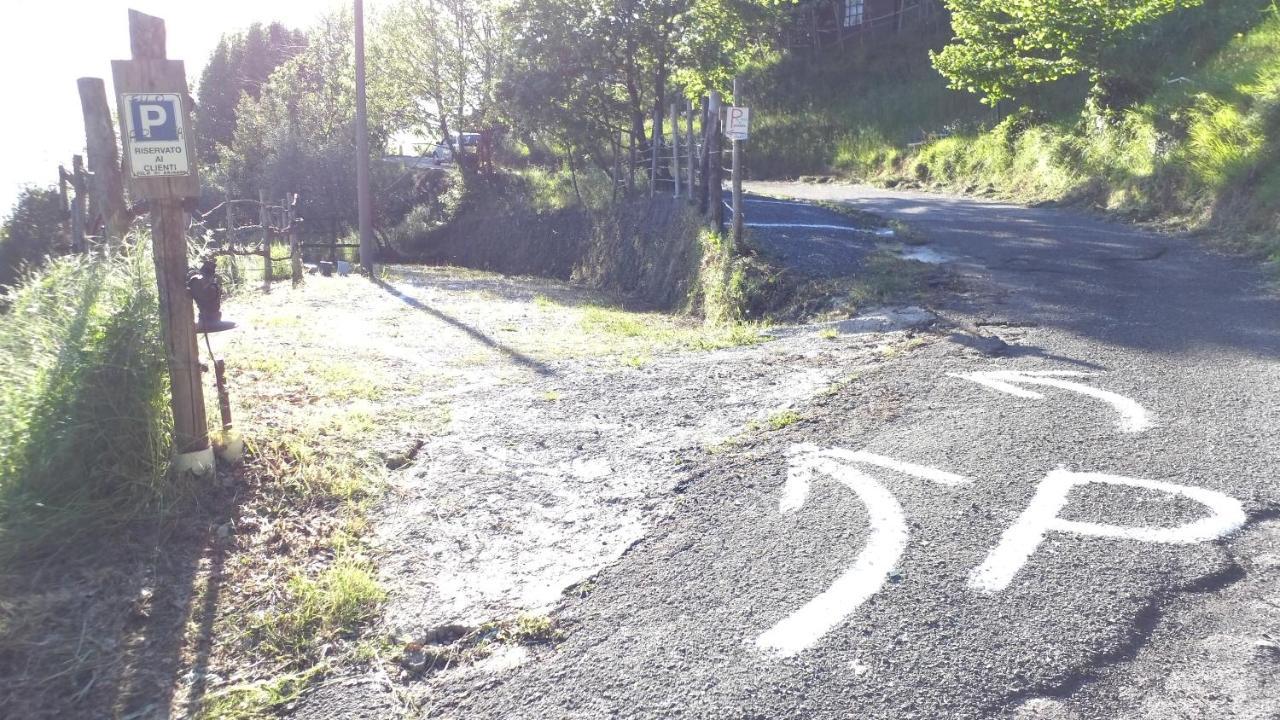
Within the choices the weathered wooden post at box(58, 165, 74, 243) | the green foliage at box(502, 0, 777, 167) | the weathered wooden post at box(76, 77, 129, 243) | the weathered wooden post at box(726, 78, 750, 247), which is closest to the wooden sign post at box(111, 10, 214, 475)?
the weathered wooden post at box(76, 77, 129, 243)

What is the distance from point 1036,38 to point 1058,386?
14.7 metres

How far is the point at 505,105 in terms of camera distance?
2178 cm

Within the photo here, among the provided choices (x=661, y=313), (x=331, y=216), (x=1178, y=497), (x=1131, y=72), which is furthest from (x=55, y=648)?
(x=331, y=216)

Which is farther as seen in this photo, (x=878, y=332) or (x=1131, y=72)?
(x=1131, y=72)

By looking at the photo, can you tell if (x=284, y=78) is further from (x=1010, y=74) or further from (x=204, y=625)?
(x=204, y=625)

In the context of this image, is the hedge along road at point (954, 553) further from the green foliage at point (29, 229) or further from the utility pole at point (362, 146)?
the green foliage at point (29, 229)

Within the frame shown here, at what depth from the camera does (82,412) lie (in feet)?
15.9

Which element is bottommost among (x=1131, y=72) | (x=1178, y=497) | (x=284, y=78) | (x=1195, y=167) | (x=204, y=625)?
(x=204, y=625)

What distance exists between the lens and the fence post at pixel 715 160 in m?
12.7

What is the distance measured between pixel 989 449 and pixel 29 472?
480 cm

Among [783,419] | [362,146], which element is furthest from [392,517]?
[362,146]

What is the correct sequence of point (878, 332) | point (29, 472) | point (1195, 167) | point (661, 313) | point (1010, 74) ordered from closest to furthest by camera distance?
point (29, 472)
point (878, 332)
point (1195, 167)
point (661, 313)
point (1010, 74)

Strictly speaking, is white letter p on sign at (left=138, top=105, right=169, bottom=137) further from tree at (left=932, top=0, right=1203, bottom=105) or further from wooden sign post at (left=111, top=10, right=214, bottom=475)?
tree at (left=932, top=0, right=1203, bottom=105)

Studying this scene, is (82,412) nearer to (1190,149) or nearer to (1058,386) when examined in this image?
(1058,386)
